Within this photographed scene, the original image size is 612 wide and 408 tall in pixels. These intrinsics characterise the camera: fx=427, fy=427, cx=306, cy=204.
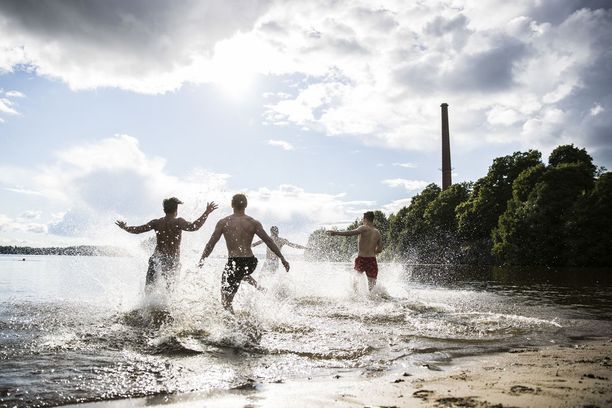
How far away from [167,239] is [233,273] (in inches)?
72.3

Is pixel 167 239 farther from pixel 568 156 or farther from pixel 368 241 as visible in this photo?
pixel 568 156

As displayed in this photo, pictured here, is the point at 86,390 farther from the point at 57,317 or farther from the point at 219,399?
the point at 57,317

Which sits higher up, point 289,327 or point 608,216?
point 608,216

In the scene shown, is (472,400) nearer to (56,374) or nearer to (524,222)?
(56,374)

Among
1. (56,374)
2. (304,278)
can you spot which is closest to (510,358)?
(56,374)

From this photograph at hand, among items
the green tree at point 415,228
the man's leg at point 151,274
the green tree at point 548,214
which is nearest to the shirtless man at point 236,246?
the man's leg at point 151,274

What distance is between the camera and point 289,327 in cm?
705

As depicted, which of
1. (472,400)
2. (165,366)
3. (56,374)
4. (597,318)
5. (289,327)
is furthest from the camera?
(597,318)

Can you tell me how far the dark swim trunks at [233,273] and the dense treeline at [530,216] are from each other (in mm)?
41048

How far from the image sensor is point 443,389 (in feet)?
11.5

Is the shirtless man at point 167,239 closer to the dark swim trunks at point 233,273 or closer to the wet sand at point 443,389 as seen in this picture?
the dark swim trunks at point 233,273

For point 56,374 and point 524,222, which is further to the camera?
point 524,222

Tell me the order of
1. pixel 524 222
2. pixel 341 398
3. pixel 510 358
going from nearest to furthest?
1. pixel 341 398
2. pixel 510 358
3. pixel 524 222

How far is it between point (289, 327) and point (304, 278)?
9.73 m
